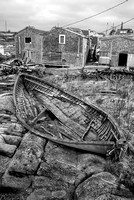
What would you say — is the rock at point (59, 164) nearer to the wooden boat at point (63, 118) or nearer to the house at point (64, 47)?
the wooden boat at point (63, 118)

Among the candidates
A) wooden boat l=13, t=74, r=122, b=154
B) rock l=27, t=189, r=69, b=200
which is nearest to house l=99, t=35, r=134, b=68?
wooden boat l=13, t=74, r=122, b=154

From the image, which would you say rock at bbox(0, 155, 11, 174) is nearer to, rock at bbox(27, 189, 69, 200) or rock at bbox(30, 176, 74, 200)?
rock at bbox(30, 176, 74, 200)

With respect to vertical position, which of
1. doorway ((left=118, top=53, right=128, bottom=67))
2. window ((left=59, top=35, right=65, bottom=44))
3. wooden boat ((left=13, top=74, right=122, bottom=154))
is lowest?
wooden boat ((left=13, top=74, right=122, bottom=154))

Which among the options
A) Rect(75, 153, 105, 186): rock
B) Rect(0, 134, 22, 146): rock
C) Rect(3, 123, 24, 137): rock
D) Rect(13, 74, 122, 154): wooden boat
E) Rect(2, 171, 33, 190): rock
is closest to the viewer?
Rect(2, 171, 33, 190): rock

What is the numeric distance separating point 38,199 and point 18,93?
26.0ft

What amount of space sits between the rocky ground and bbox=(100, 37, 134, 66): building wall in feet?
80.7

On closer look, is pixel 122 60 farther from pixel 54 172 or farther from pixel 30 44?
pixel 54 172

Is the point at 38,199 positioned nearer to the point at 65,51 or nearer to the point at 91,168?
the point at 91,168

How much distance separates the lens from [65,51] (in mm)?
33469

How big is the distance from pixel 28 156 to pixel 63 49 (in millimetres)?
28996

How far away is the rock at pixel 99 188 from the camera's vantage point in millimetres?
5155

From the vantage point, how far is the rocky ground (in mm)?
5492

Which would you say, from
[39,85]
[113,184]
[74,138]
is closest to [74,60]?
[39,85]

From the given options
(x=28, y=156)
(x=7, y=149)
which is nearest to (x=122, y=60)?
(x=7, y=149)
